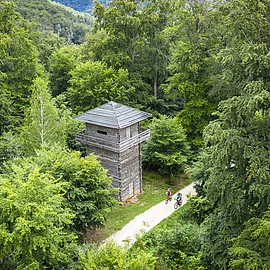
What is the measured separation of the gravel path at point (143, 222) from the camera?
22922 mm

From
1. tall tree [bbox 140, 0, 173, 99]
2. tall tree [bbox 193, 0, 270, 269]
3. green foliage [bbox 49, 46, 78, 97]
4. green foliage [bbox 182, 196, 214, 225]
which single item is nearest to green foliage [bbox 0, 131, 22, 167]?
green foliage [bbox 182, 196, 214, 225]

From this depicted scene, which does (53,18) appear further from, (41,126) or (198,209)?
(198,209)

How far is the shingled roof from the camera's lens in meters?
25.5

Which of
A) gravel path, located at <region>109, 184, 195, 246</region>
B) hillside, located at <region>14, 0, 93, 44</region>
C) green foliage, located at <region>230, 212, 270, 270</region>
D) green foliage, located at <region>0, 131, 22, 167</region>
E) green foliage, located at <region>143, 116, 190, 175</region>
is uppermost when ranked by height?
hillside, located at <region>14, 0, 93, 44</region>

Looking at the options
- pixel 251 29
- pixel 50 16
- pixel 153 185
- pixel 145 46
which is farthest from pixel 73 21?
pixel 251 29

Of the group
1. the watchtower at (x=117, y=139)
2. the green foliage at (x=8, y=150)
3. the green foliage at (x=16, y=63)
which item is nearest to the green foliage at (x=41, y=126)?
the watchtower at (x=117, y=139)

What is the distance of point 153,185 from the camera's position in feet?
101

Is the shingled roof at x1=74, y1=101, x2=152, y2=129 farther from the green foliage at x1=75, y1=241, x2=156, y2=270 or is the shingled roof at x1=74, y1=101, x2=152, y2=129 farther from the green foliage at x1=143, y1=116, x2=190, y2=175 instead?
the green foliage at x1=75, y1=241, x2=156, y2=270

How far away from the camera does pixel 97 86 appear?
3594 centimetres

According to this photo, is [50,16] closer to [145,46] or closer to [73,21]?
[73,21]

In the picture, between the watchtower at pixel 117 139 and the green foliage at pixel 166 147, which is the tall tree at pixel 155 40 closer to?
the green foliage at pixel 166 147

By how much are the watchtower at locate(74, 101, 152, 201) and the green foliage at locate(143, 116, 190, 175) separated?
3.16 m

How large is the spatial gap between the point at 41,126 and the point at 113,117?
519 centimetres

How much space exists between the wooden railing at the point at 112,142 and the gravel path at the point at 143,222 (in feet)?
16.8
